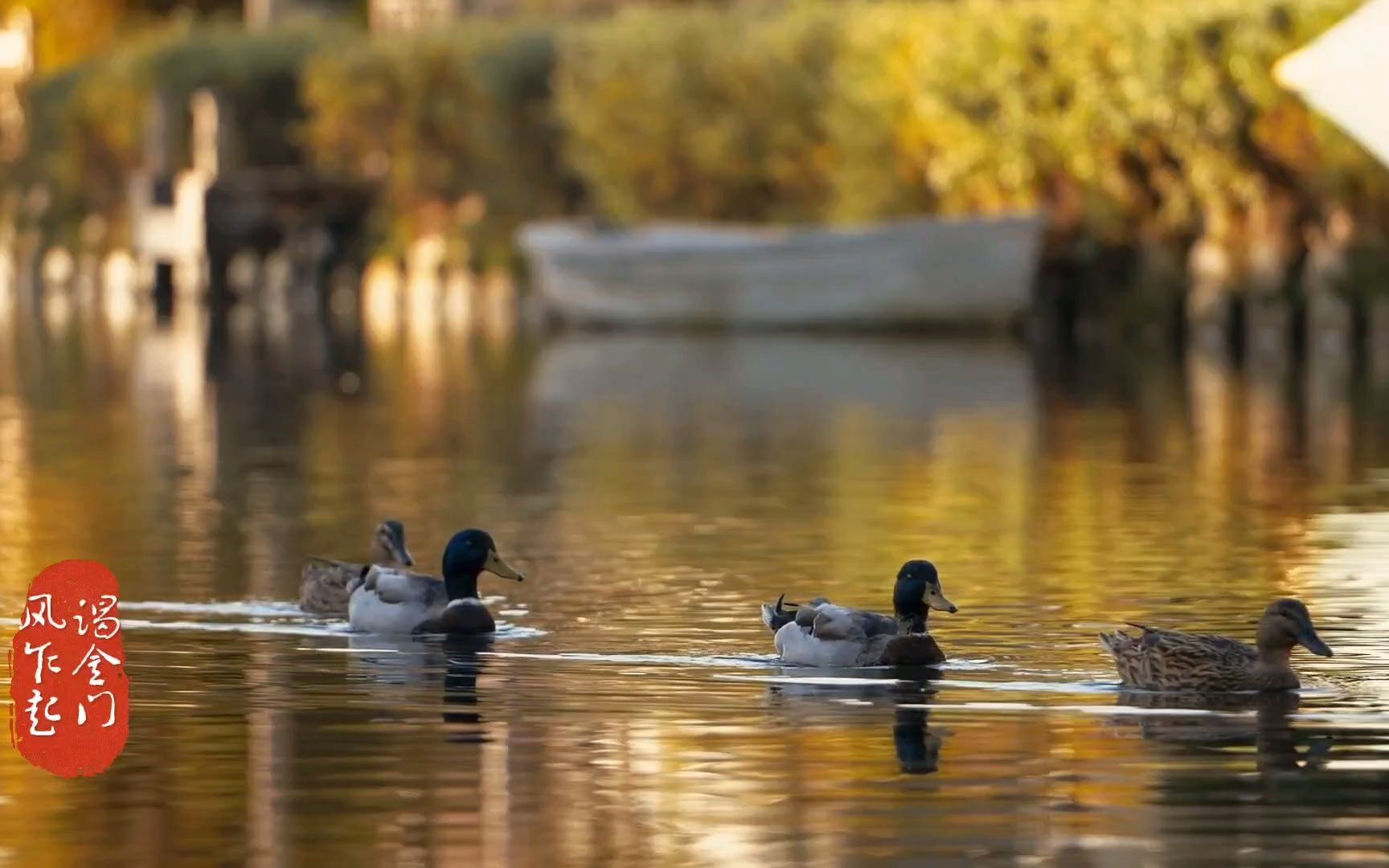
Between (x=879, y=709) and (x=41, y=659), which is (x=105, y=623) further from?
(x=879, y=709)

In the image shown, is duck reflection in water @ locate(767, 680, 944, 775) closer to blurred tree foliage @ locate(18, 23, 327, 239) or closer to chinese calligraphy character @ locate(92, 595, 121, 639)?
chinese calligraphy character @ locate(92, 595, 121, 639)

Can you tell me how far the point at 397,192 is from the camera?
63125mm

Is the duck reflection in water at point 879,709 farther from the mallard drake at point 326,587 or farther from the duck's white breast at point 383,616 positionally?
the mallard drake at point 326,587

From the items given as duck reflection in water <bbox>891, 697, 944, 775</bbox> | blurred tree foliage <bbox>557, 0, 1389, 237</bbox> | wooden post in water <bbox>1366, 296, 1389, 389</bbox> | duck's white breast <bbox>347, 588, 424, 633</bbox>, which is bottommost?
duck reflection in water <bbox>891, 697, 944, 775</bbox>

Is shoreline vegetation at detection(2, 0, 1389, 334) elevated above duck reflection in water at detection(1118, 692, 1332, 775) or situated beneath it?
elevated above

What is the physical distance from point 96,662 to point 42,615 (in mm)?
1106

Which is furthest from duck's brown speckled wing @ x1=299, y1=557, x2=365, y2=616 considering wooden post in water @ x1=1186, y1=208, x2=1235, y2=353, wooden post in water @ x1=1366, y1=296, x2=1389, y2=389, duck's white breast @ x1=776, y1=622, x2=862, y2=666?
wooden post in water @ x1=1186, y1=208, x2=1235, y2=353

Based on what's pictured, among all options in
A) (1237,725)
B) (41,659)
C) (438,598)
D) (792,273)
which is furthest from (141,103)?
(1237,725)

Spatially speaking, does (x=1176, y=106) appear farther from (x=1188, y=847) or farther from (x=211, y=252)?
(x=1188, y=847)

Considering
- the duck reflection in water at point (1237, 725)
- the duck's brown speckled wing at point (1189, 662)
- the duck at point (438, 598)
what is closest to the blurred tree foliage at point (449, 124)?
the duck at point (438, 598)

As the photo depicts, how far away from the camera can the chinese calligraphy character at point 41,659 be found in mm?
13711

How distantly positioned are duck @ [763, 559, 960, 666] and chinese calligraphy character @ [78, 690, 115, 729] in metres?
2.65

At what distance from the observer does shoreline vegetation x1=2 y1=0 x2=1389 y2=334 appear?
42250 millimetres

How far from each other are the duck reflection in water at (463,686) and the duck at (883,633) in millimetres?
1243
